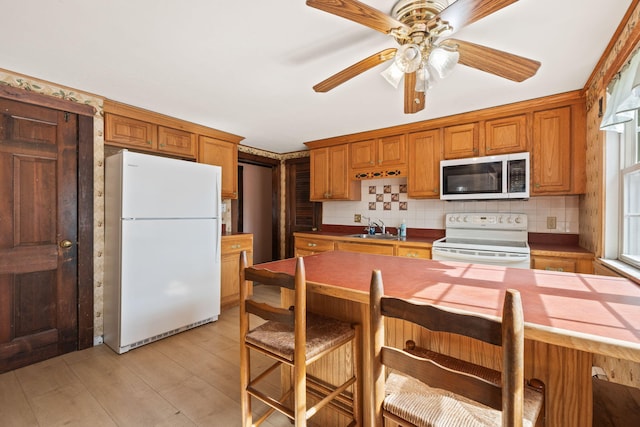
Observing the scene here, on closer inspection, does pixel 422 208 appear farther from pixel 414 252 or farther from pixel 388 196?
pixel 414 252

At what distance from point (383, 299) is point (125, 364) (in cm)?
236

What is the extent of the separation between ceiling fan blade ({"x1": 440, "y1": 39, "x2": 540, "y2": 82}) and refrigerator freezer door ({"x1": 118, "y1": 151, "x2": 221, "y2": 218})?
239 centimetres

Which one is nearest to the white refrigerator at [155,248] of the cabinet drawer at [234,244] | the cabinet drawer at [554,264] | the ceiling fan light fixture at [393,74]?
the cabinet drawer at [234,244]

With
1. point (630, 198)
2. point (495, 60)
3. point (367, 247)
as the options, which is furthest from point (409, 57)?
point (367, 247)

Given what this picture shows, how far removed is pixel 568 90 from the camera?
245 cm

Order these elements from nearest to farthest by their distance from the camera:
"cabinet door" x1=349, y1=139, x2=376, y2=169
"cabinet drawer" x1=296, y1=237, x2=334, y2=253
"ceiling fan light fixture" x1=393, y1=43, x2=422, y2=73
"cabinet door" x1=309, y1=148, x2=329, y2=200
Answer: "ceiling fan light fixture" x1=393, y1=43, x2=422, y2=73, "cabinet door" x1=349, y1=139, x2=376, y2=169, "cabinet drawer" x1=296, y1=237, x2=334, y2=253, "cabinet door" x1=309, y1=148, x2=329, y2=200

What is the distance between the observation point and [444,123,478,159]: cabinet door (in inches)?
118

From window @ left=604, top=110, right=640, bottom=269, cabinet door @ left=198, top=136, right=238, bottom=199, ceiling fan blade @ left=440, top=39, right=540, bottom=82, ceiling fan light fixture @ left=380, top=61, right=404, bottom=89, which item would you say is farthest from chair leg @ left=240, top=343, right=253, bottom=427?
cabinet door @ left=198, top=136, right=238, bottom=199

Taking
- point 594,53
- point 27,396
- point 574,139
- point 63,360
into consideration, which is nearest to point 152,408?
point 27,396

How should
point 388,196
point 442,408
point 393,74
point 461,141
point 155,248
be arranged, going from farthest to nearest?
point 388,196, point 461,141, point 155,248, point 393,74, point 442,408

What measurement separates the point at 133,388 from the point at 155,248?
109cm

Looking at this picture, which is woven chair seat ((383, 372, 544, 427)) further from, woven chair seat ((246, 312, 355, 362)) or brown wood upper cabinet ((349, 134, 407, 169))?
brown wood upper cabinet ((349, 134, 407, 169))

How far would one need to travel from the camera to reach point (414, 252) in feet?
10.2

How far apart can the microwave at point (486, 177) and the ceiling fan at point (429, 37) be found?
1.44m
